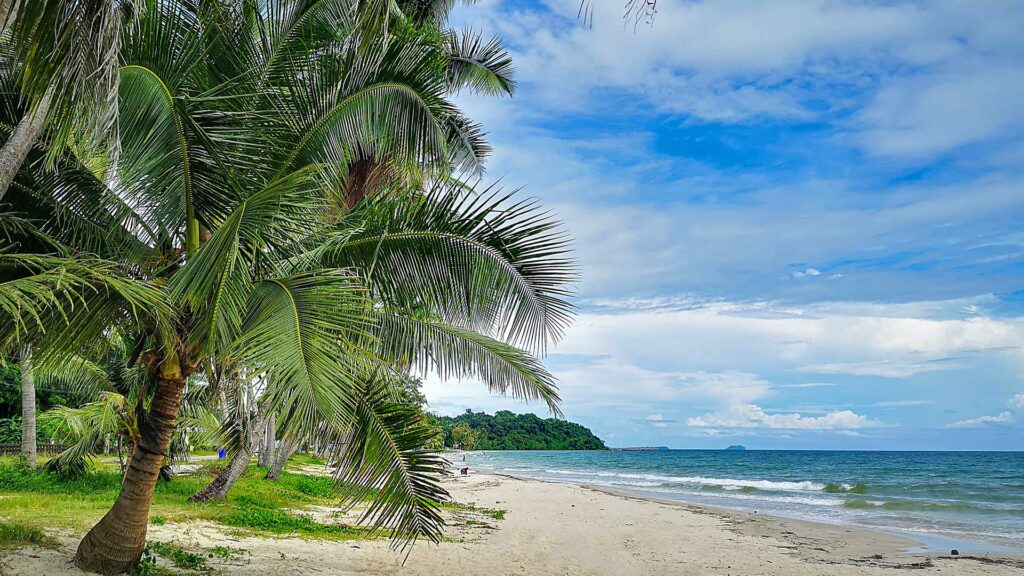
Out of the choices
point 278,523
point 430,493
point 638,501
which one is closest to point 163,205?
point 430,493

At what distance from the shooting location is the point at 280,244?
5.39 meters

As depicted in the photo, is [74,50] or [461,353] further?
[461,353]

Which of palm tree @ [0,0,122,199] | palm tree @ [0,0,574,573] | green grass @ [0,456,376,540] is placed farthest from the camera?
green grass @ [0,456,376,540]

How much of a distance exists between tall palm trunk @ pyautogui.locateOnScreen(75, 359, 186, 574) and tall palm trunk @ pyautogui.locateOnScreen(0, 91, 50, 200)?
6.12 ft

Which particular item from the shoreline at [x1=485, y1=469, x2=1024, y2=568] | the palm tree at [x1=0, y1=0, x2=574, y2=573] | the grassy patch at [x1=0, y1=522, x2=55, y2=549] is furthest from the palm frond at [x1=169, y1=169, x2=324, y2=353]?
the shoreline at [x1=485, y1=469, x2=1024, y2=568]

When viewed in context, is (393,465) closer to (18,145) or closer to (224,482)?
(18,145)

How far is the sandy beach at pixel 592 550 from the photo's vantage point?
7.52 meters

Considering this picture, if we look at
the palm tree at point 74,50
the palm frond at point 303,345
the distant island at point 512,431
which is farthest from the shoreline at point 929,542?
the distant island at point 512,431

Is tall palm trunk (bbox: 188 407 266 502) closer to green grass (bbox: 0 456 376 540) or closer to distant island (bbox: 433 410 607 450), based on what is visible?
green grass (bbox: 0 456 376 540)

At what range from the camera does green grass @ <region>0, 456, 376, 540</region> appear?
8453mm

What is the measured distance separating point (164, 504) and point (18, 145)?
7.67 metres

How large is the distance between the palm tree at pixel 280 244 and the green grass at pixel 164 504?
1577 mm

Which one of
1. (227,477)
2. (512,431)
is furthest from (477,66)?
(512,431)

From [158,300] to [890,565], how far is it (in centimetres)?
1153
